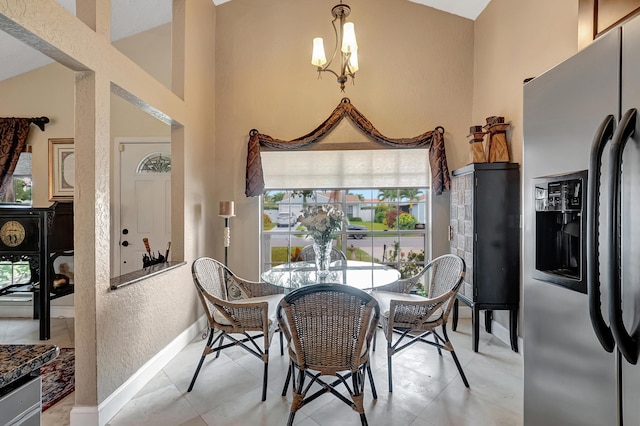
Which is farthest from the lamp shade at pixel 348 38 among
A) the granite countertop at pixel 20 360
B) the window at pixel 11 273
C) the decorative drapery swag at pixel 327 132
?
the window at pixel 11 273

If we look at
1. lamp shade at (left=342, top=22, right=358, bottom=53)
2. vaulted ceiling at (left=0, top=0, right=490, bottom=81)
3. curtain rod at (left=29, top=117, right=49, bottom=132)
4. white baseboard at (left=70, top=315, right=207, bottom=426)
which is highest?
vaulted ceiling at (left=0, top=0, right=490, bottom=81)

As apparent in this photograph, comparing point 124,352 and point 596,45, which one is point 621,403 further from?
point 124,352

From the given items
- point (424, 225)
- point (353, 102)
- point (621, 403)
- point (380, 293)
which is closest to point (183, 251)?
point (380, 293)

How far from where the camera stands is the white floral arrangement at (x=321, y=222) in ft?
8.54

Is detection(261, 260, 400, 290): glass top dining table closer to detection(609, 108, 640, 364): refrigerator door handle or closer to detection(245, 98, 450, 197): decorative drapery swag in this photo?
detection(245, 98, 450, 197): decorative drapery swag

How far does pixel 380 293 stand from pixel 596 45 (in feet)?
7.98

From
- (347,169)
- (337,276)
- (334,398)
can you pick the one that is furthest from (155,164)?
(334,398)

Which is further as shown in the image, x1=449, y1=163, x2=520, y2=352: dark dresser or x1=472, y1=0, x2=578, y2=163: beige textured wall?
x1=449, y1=163, x2=520, y2=352: dark dresser

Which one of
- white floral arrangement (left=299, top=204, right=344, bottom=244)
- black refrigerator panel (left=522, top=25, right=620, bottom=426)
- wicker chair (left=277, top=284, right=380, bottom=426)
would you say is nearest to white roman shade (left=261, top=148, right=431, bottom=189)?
white floral arrangement (left=299, top=204, right=344, bottom=244)

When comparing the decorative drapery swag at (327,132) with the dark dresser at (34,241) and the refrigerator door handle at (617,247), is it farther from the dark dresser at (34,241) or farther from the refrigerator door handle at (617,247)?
the refrigerator door handle at (617,247)

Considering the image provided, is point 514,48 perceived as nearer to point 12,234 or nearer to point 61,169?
point 61,169

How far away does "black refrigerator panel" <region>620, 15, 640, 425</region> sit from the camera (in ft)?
2.94

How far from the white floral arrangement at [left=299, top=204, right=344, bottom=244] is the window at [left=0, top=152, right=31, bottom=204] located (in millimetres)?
3726

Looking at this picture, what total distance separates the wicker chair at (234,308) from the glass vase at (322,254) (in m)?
0.51
